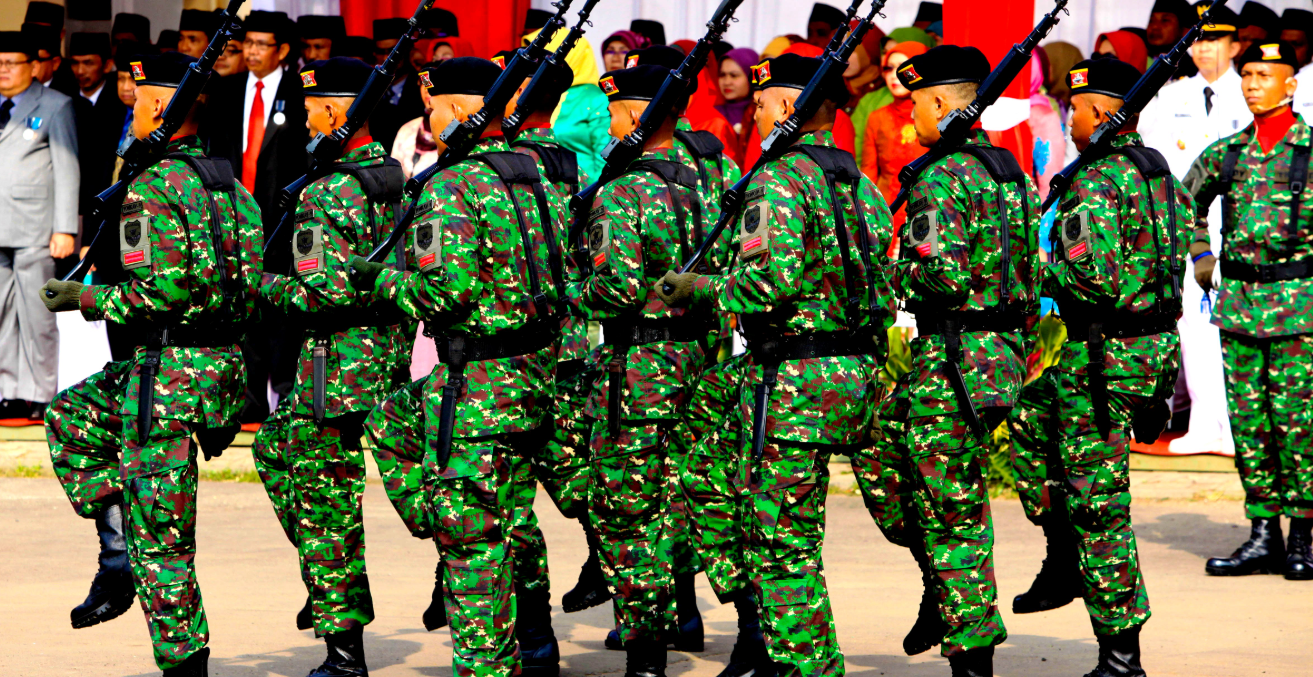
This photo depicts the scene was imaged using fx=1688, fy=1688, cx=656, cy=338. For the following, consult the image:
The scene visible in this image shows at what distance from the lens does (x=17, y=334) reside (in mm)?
10375

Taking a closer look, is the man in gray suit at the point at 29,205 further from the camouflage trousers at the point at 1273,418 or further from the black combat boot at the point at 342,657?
the camouflage trousers at the point at 1273,418

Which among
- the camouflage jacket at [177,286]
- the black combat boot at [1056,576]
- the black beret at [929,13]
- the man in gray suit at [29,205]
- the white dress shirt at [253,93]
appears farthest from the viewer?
the black beret at [929,13]

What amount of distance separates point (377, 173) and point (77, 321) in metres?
5.32

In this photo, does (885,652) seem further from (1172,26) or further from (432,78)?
(1172,26)

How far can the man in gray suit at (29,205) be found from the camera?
33.2 ft

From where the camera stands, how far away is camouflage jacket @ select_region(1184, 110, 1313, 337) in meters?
7.57

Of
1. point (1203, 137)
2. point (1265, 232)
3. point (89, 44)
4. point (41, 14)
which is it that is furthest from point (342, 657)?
point (41, 14)

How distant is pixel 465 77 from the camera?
5453mm

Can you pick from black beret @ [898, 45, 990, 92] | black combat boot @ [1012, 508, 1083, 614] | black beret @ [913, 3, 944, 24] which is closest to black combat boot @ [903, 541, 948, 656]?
black combat boot @ [1012, 508, 1083, 614]

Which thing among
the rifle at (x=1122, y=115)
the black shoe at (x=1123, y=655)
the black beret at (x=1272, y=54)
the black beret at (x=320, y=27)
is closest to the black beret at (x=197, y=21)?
the black beret at (x=320, y=27)

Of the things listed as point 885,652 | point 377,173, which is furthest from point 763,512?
point 377,173

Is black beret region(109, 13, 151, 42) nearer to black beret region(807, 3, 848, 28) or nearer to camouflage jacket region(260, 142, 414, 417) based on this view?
black beret region(807, 3, 848, 28)

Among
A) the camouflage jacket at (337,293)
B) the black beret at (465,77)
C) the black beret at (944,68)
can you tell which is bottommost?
the camouflage jacket at (337,293)

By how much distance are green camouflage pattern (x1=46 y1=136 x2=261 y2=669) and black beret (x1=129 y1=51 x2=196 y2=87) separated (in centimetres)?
23
